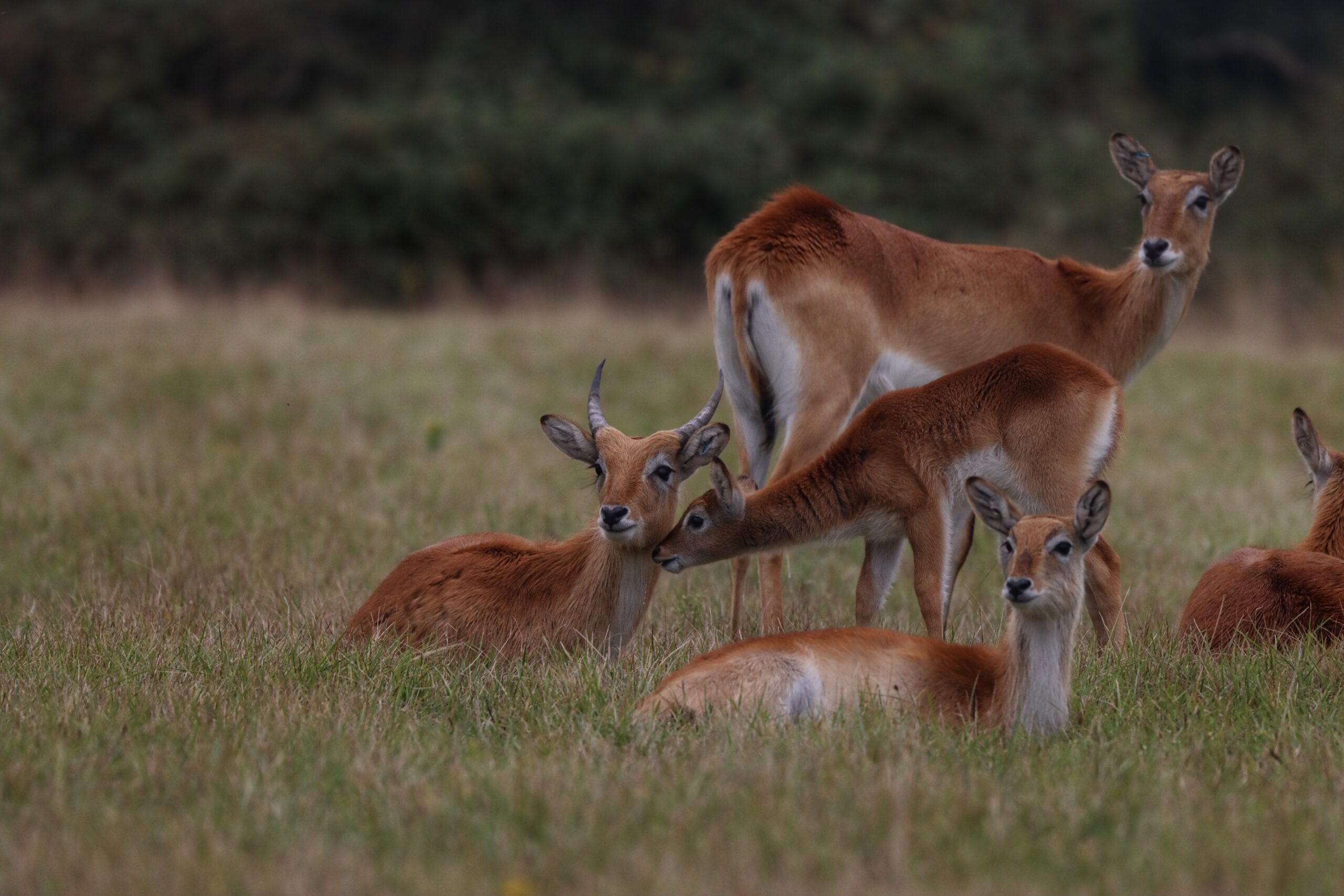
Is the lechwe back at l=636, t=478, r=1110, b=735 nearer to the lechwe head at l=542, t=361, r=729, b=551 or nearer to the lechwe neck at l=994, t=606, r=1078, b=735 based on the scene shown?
the lechwe neck at l=994, t=606, r=1078, b=735

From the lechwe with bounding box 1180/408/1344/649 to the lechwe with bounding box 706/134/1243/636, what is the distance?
117 centimetres

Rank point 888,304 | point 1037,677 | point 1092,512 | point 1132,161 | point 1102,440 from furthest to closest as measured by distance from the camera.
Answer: point 1132,161, point 888,304, point 1102,440, point 1092,512, point 1037,677

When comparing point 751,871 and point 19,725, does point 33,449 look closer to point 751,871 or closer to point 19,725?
point 19,725

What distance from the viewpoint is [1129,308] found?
720 cm

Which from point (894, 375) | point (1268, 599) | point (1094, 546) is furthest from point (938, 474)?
point (1268, 599)

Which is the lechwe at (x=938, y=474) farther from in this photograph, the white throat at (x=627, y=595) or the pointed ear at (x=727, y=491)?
the white throat at (x=627, y=595)

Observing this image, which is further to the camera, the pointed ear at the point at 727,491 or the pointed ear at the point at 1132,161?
the pointed ear at the point at 1132,161

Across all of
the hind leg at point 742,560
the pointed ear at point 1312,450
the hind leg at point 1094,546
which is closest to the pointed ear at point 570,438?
the hind leg at point 742,560

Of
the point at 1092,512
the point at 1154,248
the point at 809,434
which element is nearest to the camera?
the point at 1092,512

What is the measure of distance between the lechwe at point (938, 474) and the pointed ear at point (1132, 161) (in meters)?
1.61

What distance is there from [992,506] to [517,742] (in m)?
1.66

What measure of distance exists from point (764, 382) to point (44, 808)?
382 centimetres

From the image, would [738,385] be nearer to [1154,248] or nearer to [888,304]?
[888,304]

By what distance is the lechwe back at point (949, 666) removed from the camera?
4.44m
